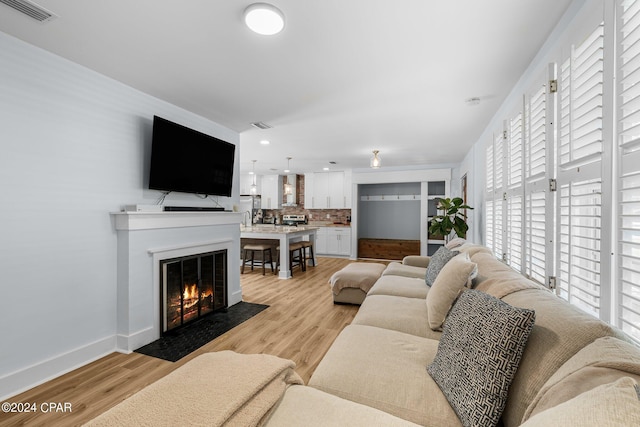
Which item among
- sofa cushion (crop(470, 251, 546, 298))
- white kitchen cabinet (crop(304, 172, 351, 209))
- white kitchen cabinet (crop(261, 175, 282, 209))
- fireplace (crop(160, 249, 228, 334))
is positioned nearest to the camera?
sofa cushion (crop(470, 251, 546, 298))

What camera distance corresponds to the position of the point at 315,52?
2084 millimetres

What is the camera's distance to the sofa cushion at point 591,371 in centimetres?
72

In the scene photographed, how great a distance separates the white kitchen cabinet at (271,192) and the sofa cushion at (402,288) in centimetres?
594

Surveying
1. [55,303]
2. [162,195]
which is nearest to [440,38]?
[162,195]

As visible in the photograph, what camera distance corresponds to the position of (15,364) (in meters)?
2.02

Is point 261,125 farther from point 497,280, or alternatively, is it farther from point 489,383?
point 489,383

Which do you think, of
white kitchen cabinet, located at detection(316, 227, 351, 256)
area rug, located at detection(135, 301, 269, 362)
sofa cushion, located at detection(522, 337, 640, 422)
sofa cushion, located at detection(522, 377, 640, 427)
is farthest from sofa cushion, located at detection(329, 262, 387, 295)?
white kitchen cabinet, located at detection(316, 227, 351, 256)

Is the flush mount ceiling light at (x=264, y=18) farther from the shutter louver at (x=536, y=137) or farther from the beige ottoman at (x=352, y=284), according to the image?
the beige ottoman at (x=352, y=284)

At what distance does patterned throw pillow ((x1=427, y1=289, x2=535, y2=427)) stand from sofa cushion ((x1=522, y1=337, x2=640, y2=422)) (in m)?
0.15

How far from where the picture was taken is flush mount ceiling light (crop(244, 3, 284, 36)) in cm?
161

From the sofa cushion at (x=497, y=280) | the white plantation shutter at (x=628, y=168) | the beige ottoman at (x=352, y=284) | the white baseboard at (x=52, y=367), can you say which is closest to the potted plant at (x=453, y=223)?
the beige ottoman at (x=352, y=284)

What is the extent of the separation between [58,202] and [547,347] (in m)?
3.13

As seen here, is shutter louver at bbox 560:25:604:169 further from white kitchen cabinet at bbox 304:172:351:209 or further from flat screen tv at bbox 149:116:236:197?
white kitchen cabinet at bbox 304:172:351:209

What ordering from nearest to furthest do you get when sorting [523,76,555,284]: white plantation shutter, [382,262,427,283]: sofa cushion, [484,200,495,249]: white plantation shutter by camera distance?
1. [523,76,555,284]: white plantation shutter
2. [484,200,495,249]: white plantation shutter
3. [382,262,427,283]: sofa cushion
